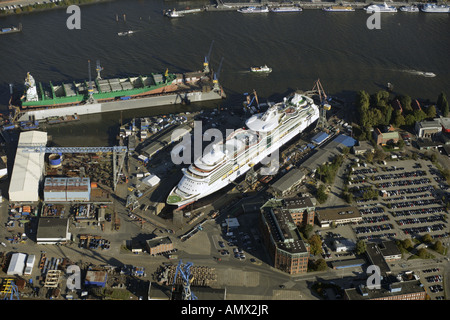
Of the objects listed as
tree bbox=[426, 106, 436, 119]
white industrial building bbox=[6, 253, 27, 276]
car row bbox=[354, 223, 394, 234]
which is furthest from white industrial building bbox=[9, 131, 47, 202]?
tree bbox=[426, 106, 436, 119]

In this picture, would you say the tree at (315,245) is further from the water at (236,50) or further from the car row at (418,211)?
the water at (236,50)

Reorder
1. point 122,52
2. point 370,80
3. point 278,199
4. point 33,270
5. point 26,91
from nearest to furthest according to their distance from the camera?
point 33,270
point 278,199
point 26,91
point 370,80
point 122,52

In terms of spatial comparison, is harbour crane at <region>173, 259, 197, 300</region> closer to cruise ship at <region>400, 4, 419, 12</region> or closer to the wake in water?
the wake in water

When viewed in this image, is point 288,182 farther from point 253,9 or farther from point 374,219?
point 253,9

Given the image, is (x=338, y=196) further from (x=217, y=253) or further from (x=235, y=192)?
(x=217, y=253)

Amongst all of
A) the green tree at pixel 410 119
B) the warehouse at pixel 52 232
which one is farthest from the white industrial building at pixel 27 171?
the green tree at pixel 410 119

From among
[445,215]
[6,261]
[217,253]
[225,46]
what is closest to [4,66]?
[225,46]
